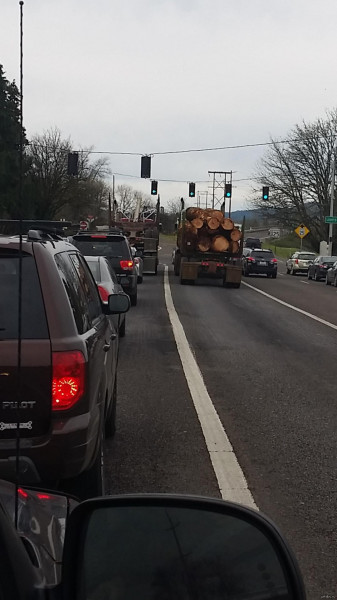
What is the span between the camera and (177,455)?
230 inches

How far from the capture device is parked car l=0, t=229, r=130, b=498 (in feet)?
11.9

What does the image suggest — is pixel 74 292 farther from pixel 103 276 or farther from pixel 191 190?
pixel 191 190

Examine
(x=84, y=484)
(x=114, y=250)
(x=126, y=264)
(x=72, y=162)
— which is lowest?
(x=84, y=484)

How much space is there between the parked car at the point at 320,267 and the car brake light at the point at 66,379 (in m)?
36.3

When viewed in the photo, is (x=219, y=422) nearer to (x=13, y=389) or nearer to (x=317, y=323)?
(x=13, y=389)

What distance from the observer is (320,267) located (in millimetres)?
39344

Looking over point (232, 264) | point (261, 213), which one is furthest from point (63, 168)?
point (232, 264)

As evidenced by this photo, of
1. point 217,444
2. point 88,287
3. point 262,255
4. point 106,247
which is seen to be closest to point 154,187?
point 262,255

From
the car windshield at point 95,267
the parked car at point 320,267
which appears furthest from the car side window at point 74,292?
the parked car at point 320,267

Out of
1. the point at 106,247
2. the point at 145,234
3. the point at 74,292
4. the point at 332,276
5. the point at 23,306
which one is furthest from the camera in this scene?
the point at 145,234

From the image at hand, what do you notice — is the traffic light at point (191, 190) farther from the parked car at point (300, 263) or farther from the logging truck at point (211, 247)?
the logging truck at point (211, 247)

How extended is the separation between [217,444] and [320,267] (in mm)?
34230

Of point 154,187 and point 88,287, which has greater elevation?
point 154,187

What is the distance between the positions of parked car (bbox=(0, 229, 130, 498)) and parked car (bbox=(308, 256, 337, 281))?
119ft
